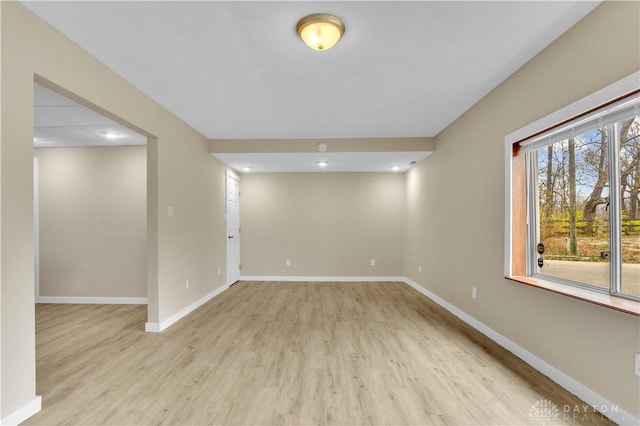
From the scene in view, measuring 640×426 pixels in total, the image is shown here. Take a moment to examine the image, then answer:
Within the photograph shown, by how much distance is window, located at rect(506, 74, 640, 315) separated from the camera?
173 centimetres

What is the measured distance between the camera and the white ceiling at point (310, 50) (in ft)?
5.77

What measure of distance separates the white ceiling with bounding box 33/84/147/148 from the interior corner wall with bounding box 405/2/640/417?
417 cm

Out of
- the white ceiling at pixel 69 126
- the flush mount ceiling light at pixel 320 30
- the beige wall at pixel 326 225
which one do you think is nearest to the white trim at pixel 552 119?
the flush mount ceiling light at pixel 320 30

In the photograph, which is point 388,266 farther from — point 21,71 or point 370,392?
point 21,71

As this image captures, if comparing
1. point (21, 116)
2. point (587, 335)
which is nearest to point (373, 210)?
point (587, 335)

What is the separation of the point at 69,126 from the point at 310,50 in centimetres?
325

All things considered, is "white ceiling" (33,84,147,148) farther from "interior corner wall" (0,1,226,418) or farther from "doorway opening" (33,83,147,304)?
"interior corner wall" (0,1,226,418)

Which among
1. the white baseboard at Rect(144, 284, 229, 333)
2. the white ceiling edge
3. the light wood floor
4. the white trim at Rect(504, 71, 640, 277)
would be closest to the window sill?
the white trim at Rect(504, 71, 640, 277)

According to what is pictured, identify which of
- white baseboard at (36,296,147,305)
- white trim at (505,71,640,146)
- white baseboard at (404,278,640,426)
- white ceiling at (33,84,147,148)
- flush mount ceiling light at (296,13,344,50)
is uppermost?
flush mount ceiling light at (296,13,344,50)

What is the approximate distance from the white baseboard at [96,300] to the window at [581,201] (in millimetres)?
4914

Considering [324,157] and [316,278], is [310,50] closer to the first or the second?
[324,157]

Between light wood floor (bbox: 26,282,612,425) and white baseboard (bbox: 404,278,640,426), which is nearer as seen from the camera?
white baseboard (bbox: 404,278,640,426)

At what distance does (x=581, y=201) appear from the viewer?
2.09 m

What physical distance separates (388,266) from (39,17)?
5.81 metres
